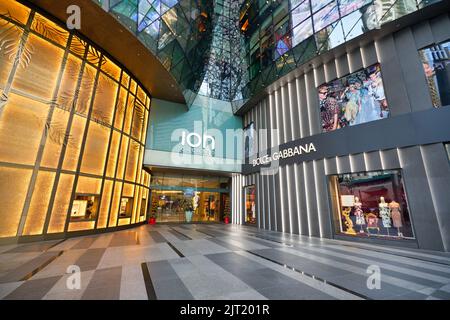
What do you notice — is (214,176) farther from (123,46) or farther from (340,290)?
(340,290)

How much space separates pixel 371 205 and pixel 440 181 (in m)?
2.20

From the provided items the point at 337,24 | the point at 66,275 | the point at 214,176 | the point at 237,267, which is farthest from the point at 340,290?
the point at 214,176

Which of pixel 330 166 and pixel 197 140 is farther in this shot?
pixel 197 140

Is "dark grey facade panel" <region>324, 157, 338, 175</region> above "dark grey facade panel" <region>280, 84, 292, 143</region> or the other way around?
the other way around

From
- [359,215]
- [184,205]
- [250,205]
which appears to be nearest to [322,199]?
[359,215]

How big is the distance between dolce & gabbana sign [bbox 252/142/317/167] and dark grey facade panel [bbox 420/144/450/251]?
13.0 ft

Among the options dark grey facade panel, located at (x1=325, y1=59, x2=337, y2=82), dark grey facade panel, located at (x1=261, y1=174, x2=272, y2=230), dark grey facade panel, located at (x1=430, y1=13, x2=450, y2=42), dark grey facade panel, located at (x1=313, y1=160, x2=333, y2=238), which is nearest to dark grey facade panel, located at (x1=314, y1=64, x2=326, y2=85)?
dark grey facade panel, located at (x1=325, y1=59, x2=337, y2=82)

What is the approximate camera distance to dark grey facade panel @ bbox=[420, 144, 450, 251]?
612cm

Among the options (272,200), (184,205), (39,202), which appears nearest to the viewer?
(39,202)

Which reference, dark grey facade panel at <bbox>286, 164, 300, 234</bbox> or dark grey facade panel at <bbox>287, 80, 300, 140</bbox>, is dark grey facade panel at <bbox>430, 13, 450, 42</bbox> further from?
dark grey facade panel at <bbox>286, 164, 300, 234</bbox>

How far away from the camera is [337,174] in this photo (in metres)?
8.84

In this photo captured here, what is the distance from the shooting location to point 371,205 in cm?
786

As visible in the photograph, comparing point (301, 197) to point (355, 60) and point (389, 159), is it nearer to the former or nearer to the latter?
point (389, 159)
